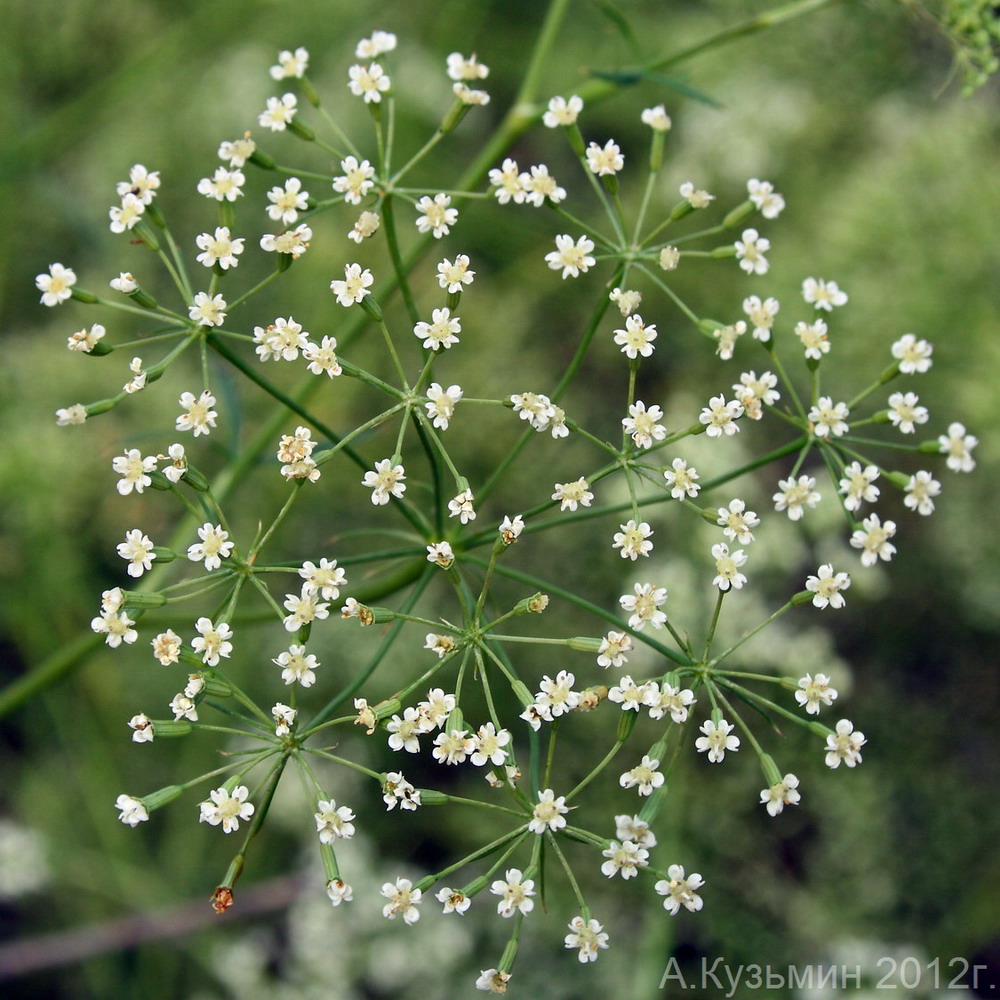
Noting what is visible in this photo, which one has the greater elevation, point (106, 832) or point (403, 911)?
point (403, 911)

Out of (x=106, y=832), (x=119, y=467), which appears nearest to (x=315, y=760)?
(x=106, y=832)

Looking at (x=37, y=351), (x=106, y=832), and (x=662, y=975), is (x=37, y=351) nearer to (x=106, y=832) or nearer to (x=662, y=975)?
(x=106, y=832)

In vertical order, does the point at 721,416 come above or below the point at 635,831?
above

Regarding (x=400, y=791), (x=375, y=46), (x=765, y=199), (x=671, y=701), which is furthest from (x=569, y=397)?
(x=400, y=791)

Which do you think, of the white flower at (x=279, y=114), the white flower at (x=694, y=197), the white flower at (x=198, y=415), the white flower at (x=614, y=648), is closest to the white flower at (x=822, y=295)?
the white flower at (x=694, y=197)

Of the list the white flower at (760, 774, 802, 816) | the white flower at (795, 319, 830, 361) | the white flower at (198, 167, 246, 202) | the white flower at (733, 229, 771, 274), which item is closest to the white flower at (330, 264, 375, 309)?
the white flower at (198, 167, 246, 202)

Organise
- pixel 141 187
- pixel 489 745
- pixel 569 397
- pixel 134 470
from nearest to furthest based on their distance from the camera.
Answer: pixel 489 745 < pixel 134 470 < pixel 141 187 < pixel 569 397

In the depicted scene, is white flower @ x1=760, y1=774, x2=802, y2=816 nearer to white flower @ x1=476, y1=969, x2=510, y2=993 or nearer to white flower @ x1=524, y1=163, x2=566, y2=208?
white flower @ x1=476, y1=969, x2=510, y2=993

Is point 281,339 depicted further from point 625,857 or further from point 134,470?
point 625,857
